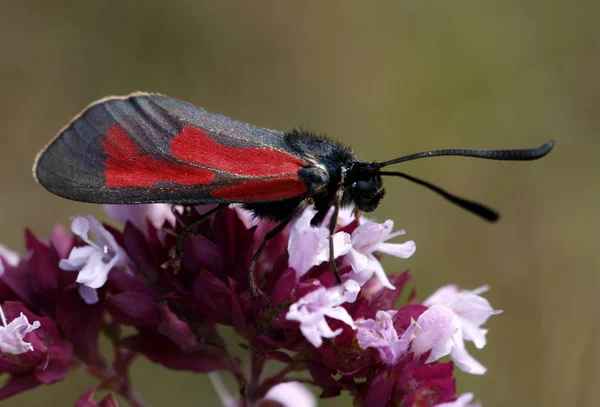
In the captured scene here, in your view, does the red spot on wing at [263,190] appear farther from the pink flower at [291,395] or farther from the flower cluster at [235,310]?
the pink flower at [291,395]

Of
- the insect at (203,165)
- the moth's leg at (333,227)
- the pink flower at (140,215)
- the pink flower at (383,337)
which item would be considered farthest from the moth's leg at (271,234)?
the pink flower at (140,215)

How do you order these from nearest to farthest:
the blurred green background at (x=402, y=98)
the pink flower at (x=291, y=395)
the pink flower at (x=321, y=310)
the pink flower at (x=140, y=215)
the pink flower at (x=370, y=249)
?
the pink flower at (x=321, y=310)
the pink flower at (x=370, y=249)
the pink flower at (x=140, y=215)
the pink flower at (x=291, y=395)
the blurred green background at (x=402, y=98)

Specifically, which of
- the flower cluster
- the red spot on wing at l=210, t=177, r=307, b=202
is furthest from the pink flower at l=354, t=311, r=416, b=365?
the red spot on wing at l=210, t=177, r=307, b=202

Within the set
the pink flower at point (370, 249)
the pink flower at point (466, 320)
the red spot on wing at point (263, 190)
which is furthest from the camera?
the pink flower at point (466, 320)

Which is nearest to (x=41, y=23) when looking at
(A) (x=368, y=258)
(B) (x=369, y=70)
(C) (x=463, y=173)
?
(B) (x=369, y=70)

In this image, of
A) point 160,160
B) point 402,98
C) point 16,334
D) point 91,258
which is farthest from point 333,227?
point 402,98

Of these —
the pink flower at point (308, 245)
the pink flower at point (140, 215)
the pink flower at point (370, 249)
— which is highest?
the pink flower at point (370, 249)

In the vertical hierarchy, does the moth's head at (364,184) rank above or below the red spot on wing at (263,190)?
above
